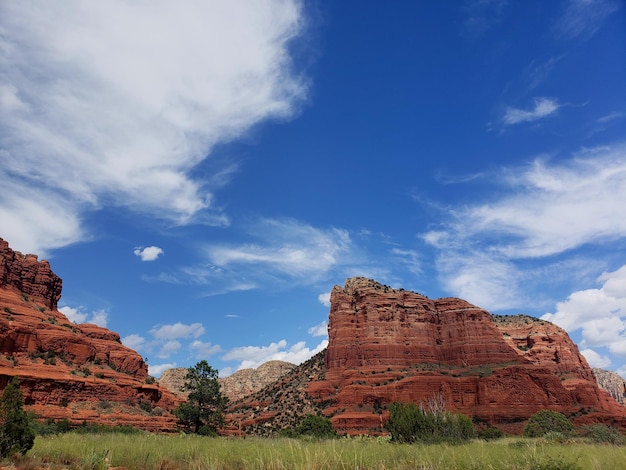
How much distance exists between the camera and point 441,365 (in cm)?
8719

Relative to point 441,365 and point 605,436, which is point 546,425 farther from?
point 441,365

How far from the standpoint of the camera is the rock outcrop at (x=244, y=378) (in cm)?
14438

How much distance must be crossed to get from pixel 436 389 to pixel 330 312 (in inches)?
1161

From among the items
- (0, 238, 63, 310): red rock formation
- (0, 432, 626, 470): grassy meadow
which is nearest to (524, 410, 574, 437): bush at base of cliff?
(0, 432, 626, 470): grassy meadow

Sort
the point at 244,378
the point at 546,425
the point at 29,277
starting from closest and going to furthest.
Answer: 1. the point at 546,425
2. the point at 29,277
3. the point at 244,378

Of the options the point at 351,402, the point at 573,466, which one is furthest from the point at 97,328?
the point at 573,466

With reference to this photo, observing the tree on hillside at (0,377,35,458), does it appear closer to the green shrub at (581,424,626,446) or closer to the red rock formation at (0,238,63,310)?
the green shrub at (581,424,626,446)

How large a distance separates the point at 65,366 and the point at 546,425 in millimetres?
57663

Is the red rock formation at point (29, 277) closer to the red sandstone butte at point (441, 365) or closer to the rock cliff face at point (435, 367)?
the rock cliff face at point (435, 367)

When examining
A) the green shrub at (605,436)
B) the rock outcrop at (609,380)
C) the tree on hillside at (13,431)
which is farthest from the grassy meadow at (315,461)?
the rock outcrop at (609,380)

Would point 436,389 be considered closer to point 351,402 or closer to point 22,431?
point 351,402

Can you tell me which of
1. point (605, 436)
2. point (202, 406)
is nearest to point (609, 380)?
point (605, 436)

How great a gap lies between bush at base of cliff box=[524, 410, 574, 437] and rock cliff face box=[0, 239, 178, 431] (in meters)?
42.2

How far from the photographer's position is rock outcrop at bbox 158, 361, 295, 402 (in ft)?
474
